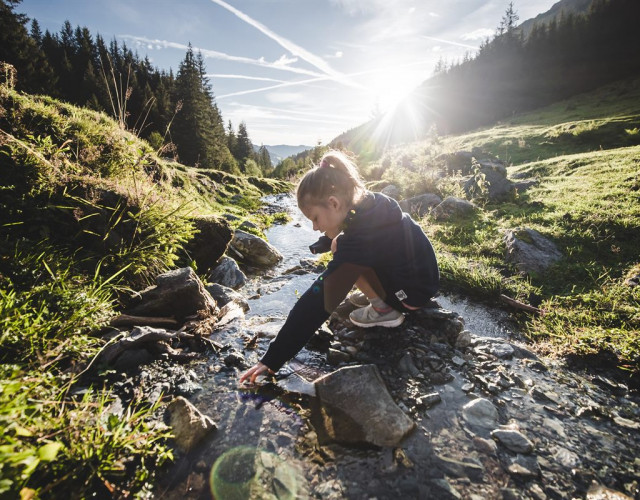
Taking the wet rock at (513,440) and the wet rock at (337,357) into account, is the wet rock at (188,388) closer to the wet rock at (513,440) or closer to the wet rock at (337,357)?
the wet rock at (337,357)

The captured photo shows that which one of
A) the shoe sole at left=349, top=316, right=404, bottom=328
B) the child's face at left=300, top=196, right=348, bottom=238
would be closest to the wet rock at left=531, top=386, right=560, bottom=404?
the shoe sole at left=349, top=316, right=404, bottom=328

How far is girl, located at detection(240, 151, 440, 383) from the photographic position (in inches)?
101

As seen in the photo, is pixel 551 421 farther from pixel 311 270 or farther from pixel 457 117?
pixel 457 117

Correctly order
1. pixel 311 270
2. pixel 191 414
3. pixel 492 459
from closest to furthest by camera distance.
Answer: pixel 492 459, pixel 191 414, pixel 311 270

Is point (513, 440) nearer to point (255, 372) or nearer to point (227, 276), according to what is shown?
point (255, 372)

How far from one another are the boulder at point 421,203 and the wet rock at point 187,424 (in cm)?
878

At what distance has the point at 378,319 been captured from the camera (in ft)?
11.5

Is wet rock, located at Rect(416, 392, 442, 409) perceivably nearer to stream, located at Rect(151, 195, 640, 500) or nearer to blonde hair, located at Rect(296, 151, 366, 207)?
stream, located at Rect(151, 195, 640, 500)

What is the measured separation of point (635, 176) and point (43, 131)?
12991 mm

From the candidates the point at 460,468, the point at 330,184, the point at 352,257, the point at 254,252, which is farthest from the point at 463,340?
the point at 254,252

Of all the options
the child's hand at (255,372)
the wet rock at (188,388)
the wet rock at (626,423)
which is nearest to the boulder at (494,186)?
the wet rock at (626,423)

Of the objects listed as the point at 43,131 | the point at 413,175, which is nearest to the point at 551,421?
the point at 43,131

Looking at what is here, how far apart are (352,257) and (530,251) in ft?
14.4

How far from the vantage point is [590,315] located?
143 inches
